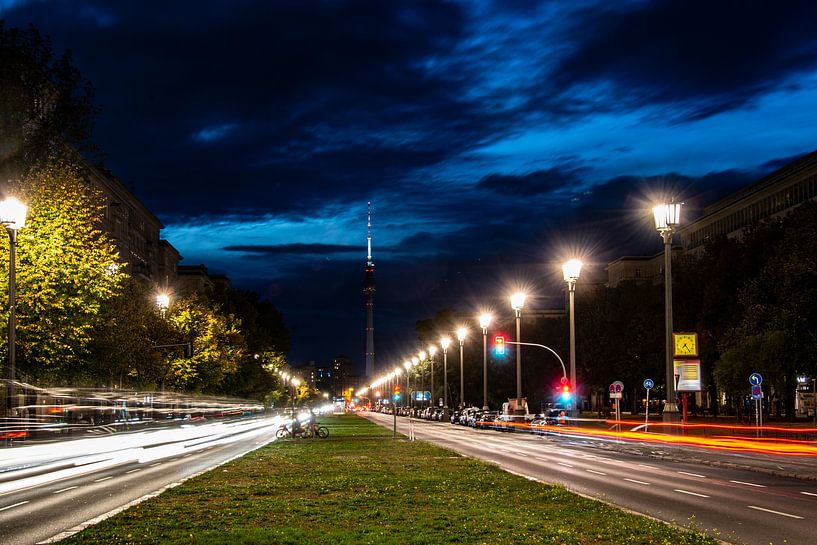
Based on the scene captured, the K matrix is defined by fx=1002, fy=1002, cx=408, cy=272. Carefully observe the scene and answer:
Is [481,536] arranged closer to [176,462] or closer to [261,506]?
[261,506]

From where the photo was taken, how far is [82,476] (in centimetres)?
3016

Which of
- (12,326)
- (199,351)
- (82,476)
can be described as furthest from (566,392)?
(82,476)

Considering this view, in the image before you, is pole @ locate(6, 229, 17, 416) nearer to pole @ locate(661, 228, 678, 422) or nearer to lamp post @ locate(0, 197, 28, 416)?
lamp post @ locate(0, 197, 28, 416)

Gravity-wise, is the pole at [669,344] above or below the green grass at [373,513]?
above

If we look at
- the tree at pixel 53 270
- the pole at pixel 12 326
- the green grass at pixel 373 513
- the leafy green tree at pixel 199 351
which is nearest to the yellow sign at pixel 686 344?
the green grass at pixel 373 513

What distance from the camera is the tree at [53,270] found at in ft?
136

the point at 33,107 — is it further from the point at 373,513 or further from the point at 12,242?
the point at 373,513

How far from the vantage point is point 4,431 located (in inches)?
1438

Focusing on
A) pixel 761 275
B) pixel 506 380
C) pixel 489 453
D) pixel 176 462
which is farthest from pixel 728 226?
pixel 176 462

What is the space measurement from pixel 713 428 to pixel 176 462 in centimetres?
3406

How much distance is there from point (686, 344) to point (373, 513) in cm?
3253

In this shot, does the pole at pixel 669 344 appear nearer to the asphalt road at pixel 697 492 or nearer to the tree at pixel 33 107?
the asphalt road at pixel 697 492

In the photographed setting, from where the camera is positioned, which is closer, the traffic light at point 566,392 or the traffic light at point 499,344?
the traffic light at point 566,392

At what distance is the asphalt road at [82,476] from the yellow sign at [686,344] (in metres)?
20.9
